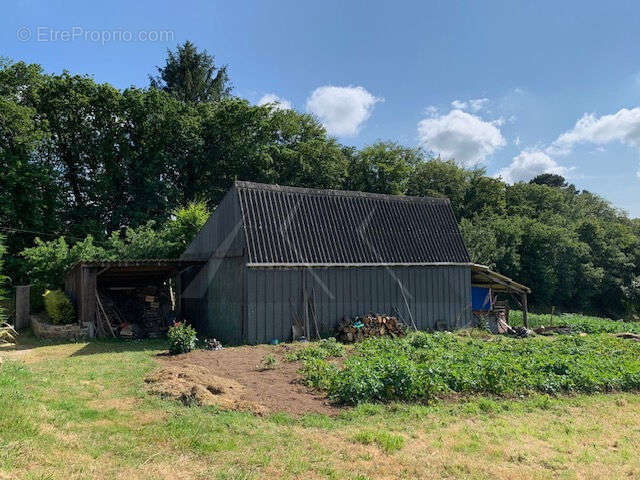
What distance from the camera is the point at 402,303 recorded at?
17.2m

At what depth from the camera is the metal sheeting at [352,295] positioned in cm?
1518

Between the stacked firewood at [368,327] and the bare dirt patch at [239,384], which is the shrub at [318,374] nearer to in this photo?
the bare dirt patch at [239,384]

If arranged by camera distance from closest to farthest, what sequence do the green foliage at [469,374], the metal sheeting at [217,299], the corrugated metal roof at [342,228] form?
the green foliage at [469,374], the metal sheeting at [217,299], the corrugated metal roof at [342,228]

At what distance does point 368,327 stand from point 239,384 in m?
7.23

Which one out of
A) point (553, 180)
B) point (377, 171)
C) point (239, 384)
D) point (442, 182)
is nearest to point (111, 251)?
point (239, 384)

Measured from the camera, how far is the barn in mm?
15406

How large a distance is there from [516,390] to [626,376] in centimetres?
294

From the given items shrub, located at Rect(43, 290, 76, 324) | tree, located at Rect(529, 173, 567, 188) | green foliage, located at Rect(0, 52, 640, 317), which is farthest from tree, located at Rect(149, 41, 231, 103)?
tree, located at Rect(529, 173, 567, 188)

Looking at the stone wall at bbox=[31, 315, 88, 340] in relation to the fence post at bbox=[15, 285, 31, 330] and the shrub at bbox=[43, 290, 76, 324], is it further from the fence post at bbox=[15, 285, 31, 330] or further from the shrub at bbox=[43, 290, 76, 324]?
the fence post at bbox=[15, 285, 31, 330]

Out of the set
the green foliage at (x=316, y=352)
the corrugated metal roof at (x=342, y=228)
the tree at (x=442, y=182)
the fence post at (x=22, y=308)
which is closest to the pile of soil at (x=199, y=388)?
the green foliage at (x=316, y=352)

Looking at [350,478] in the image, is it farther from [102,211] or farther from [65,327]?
[102,211]

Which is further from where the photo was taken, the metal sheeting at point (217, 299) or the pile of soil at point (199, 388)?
the metal sheeting at point (217, 299)

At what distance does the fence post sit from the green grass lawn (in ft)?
44.5

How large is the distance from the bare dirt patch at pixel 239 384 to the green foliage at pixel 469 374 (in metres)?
0.48
